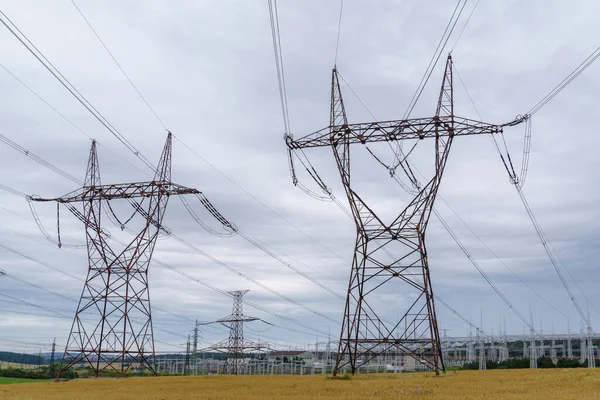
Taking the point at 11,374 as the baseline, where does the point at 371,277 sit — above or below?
above

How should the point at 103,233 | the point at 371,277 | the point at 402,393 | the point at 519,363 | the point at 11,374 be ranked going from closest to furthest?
the point at 402,393, the point at 371,277, the point at 103,233, the point at 11,374, the point at 519,363

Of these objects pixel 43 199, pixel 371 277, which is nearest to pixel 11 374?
pixel 43 199

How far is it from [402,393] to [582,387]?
9211mm

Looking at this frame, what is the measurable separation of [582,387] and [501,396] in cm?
656

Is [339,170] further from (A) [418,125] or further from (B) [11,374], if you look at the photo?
(B) [11,374]

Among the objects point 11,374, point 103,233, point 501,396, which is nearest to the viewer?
point 501,396

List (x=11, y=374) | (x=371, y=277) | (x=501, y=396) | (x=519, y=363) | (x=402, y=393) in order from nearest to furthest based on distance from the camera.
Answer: (x=501, y=396) < (x=402, y=393) < (x=371, y=277) < (x=11, y=374) < (x=519, y=363)

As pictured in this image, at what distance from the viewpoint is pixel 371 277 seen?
44406 millimetres

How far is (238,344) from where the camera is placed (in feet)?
371

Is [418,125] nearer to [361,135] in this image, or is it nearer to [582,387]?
[361,135]

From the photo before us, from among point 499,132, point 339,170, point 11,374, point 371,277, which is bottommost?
point 11,374

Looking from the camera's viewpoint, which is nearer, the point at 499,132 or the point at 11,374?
the point at 499,132

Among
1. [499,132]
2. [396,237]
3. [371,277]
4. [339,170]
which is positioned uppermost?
[499,132]

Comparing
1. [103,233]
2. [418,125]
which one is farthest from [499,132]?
[103,233]
